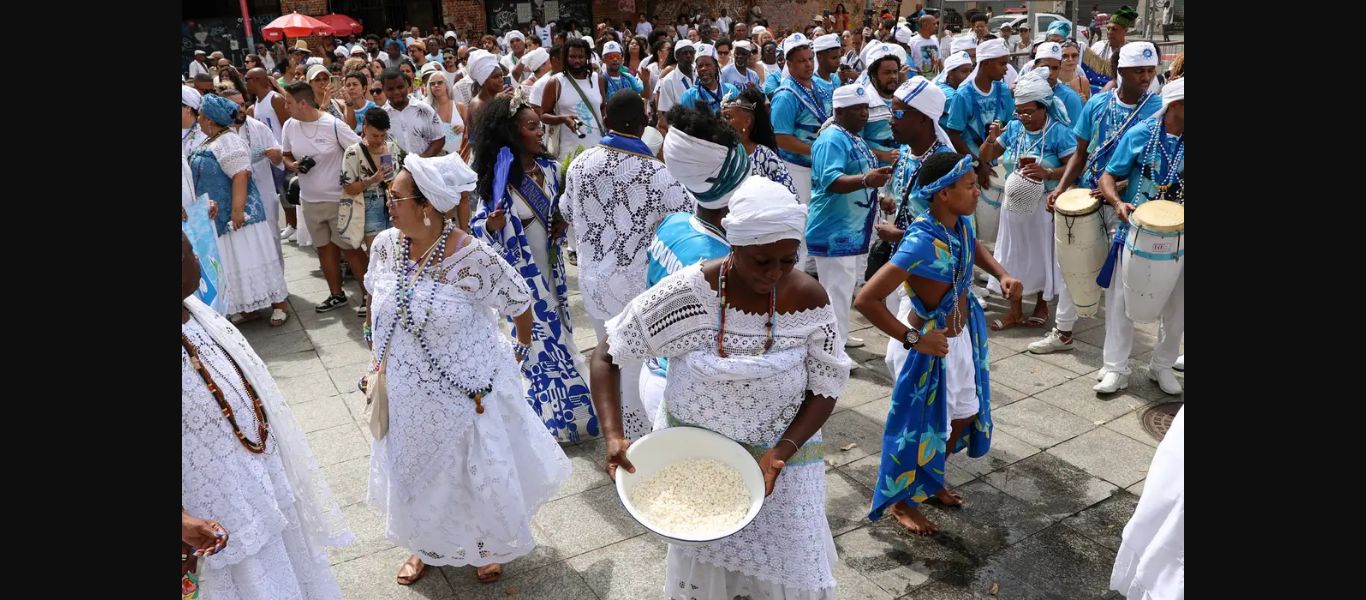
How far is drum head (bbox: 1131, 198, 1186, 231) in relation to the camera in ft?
18.5

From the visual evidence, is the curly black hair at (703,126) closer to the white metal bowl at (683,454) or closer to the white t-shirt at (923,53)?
the white metal bowl at (683,454)

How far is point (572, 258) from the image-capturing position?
975 cm

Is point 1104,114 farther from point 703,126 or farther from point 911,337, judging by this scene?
point 703,126

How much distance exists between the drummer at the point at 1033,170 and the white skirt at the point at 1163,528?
172 inches

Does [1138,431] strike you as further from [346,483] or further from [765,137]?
[346,483]

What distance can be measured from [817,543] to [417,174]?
2.02 metres

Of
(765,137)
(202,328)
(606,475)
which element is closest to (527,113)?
(765,137)

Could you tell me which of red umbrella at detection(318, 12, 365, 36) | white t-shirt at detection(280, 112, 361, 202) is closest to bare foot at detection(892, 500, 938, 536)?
white t-shirt at detection(280, 112, 361, 202)

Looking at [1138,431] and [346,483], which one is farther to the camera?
[1138,431]

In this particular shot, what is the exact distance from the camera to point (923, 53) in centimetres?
1603

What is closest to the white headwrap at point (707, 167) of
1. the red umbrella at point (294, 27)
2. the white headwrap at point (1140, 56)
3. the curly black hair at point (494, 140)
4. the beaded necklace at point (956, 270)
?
the beaded necklace at point (956, 270)

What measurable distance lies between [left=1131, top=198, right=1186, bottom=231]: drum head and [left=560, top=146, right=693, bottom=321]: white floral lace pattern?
106 inches

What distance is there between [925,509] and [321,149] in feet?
18.6

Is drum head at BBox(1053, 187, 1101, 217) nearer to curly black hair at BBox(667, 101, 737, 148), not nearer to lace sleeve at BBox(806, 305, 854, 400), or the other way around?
curly black hair at BBox(667, 101, 737, 148)
